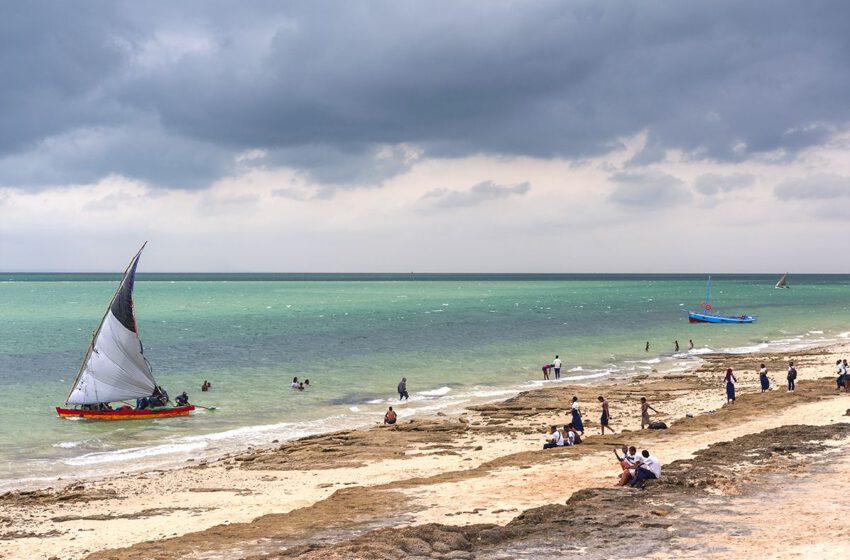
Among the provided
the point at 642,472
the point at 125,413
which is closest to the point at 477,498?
the point at 642,472

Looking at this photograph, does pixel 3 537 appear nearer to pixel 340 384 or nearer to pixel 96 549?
pixel 96 549

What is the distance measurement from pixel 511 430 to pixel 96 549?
19.4m

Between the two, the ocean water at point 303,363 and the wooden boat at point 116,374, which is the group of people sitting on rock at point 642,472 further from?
the wooden boat at point 116,374

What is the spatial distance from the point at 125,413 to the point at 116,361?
3.34 metres

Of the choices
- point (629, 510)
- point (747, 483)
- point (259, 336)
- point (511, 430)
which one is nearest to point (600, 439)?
point (511, 430)

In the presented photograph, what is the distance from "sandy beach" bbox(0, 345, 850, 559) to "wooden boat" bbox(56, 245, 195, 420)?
12.5 meters

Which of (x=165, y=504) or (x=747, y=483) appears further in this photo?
(x=165, y=504)

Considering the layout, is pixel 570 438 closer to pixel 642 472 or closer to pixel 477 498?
pixel 642 472

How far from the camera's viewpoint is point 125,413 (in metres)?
38.6

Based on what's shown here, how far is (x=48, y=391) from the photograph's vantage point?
151ft

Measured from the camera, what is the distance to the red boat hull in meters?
38.1

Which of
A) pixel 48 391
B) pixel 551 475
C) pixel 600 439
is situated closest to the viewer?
pixel 551 475

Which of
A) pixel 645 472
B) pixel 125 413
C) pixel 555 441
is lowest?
pixel 125 413

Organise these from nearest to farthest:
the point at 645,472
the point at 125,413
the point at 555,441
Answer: the point at 645,472 < the point at 555,441 < the point at 125,413
